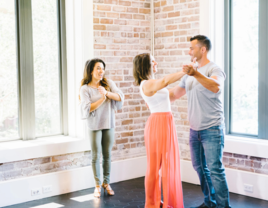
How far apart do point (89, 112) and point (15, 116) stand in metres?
0.96

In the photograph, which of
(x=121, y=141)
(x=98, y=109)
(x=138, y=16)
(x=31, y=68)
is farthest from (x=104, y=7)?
(x=121, y=141)

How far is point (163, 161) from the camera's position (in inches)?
141

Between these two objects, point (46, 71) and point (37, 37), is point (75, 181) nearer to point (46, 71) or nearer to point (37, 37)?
point (46, 71)

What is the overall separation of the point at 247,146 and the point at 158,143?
51.3 inches

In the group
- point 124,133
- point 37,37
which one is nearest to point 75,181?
point 124,133

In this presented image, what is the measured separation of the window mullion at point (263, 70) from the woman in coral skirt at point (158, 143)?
1356 mm

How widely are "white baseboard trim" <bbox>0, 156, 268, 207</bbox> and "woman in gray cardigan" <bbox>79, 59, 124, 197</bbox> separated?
36 cm

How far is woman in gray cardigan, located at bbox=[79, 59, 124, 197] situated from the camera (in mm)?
4227

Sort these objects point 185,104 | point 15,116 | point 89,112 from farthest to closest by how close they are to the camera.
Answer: point 185,104 → point 15,116 → point 89,112

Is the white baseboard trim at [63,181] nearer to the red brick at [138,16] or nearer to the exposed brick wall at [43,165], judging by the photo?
the exposed brick wall at [43,165]

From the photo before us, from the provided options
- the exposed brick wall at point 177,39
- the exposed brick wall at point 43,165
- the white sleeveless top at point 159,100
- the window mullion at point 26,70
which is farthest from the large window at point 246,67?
the window mullion at point 26,70

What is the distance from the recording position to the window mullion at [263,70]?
4.35 meters

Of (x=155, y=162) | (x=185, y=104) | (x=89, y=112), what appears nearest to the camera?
(x=155, y=162)

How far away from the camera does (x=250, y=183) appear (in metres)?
4.30
